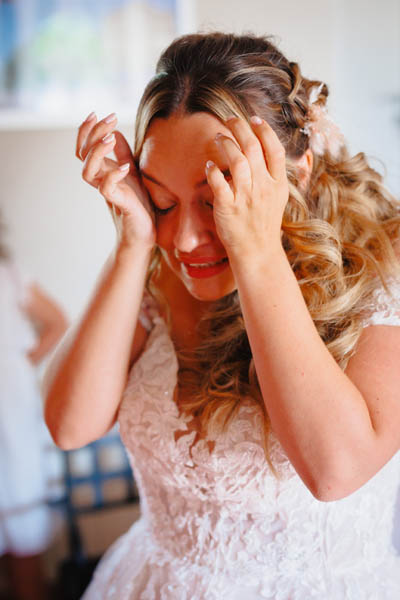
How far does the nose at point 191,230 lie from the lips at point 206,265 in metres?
0.03

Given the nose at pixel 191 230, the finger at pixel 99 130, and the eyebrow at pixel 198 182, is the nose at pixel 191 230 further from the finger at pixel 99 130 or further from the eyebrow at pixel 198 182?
the finger at pixel 99 130

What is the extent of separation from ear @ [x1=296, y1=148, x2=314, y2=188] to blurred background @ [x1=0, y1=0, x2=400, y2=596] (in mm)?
1355

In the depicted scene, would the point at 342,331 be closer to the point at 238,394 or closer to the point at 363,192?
the point at 238,394

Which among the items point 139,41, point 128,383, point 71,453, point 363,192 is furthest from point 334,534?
point 139,41

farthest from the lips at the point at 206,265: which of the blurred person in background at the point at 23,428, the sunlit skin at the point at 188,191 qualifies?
the blurred person in background at the point at 23,428

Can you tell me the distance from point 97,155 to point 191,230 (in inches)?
7.3

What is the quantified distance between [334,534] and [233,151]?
0.64 metres

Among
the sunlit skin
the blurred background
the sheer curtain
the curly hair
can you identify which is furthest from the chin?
the sheer curtain

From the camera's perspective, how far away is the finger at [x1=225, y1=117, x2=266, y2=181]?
2.46ft

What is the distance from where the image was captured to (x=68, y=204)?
239 cm

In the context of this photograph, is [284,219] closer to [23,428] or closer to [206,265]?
[206,265]

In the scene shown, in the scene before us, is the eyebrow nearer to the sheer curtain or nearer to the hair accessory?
the hair accessory

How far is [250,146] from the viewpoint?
752 millimetres

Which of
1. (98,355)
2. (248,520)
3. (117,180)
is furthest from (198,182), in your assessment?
(248,520)
